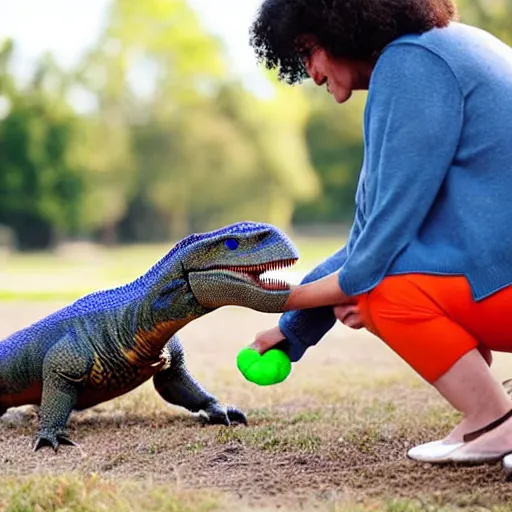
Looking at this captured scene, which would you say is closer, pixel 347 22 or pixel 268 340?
pixel 347 22

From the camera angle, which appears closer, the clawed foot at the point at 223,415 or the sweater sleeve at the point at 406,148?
the sweater sleeve at the point at 406,148

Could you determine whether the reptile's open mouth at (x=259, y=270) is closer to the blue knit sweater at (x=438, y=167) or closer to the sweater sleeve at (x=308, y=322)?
the sweater sleeve at (x=308, y=322)

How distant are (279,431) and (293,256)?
729mm

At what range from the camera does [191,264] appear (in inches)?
142

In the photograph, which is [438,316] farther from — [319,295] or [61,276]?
[61,276]

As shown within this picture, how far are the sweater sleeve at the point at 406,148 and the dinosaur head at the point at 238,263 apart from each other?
485mm

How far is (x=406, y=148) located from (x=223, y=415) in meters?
1.63

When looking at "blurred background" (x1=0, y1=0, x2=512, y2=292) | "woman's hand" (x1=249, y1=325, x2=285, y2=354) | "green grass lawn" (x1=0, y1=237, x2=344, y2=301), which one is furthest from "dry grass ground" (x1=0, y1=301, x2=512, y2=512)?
"blurred background" (x1=0, y1=0, x2=512, y2=292)

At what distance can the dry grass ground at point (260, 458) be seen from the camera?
271 cm

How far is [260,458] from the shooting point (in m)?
3.34

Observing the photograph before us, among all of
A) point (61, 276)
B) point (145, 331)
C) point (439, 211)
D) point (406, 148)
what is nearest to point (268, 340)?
point (145, 331)

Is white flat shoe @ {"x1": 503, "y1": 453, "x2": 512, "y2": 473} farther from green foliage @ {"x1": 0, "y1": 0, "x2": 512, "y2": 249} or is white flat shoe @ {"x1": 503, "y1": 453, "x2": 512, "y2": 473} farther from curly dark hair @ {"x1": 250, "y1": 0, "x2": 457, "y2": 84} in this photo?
green foliage @ {"x1": 0, "y1": 0, "x2": 512, "y2": 249}

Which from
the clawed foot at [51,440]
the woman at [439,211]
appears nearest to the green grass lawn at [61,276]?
the clawed foot at [51,440]

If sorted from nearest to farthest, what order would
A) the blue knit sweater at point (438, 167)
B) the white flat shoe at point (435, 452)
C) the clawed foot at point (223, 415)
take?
1. the blue knit sweater at point (438, 167)
2. the white flat shoe at point (435, 452)
3. the clawed foot at point (223, 415)
